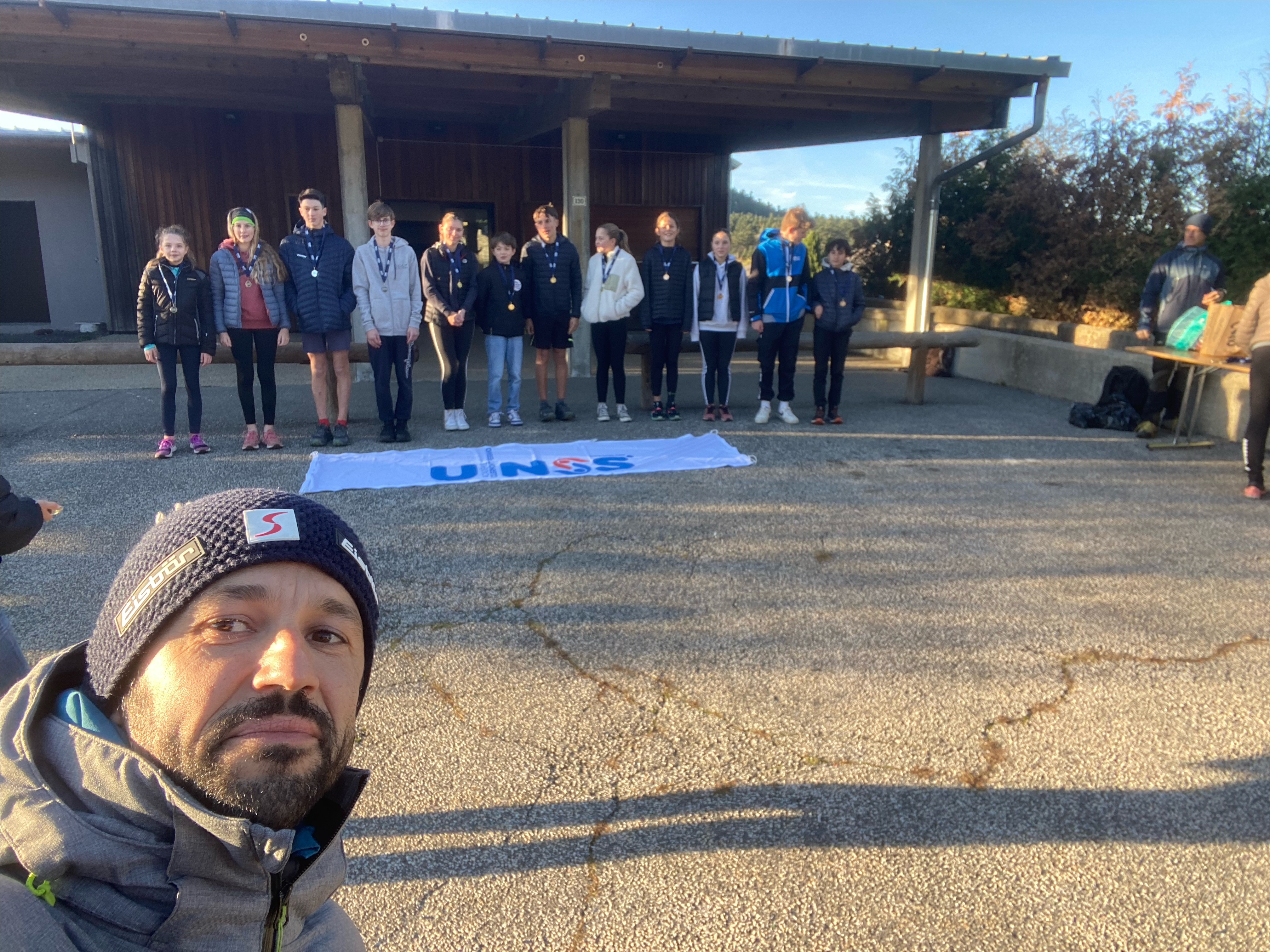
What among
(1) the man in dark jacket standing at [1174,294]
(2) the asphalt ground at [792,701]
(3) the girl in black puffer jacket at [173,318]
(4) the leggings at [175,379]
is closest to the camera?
(2) the asphalt ground at [792,701]

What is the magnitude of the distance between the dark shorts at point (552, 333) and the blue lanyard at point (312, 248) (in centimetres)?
201

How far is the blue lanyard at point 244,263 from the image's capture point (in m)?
6.95

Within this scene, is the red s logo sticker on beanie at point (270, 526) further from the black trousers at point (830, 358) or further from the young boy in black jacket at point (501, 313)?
the black trousers at point (830, 358)

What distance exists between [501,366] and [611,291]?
1.26 metres

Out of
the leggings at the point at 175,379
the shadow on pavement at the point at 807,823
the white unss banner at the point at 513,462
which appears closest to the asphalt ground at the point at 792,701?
the shadow on pavement at the point at 807,823

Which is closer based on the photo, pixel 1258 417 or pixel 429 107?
pixel 1258 417

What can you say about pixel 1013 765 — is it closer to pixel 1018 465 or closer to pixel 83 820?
pixel 83 820

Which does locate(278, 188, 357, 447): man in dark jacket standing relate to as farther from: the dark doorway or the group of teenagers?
the dark doorway

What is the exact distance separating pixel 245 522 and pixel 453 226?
6.84 m

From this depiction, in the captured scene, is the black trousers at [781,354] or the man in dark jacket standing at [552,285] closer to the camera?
the man in dark jacket standing at [552,285]

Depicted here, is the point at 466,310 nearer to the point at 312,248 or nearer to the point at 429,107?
the point at 312,248

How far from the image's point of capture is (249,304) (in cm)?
706

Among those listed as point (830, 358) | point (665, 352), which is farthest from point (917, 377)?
point (665, 352)

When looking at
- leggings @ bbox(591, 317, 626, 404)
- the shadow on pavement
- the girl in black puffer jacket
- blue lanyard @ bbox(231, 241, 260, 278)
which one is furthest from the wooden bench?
the shadow on pavement
